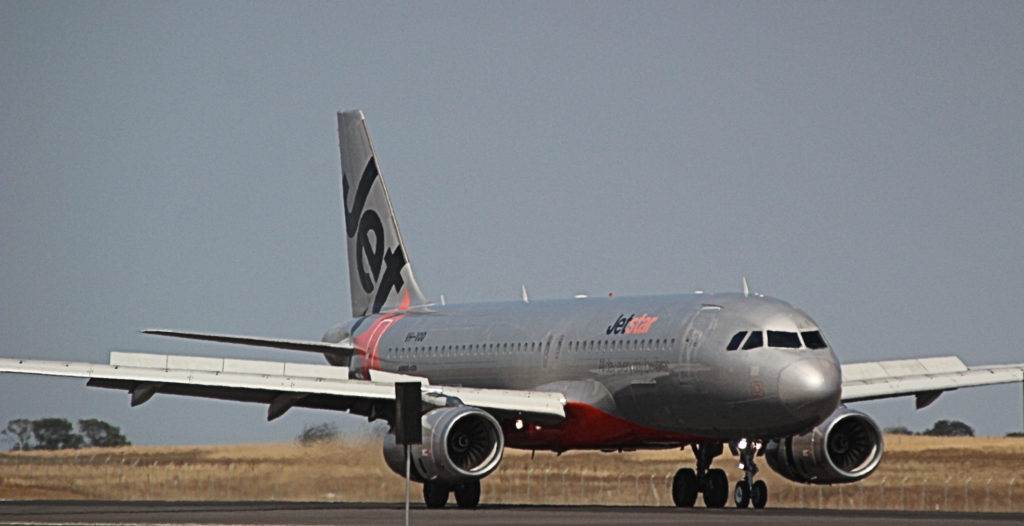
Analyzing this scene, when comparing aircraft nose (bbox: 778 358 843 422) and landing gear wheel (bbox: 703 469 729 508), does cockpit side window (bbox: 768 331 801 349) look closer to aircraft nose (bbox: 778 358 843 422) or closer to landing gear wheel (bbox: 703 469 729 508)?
aircraft nose (bbox: 778 358 843 422)

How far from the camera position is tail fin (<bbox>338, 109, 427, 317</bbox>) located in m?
53.0

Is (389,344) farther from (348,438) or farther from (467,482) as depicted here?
(467,482)

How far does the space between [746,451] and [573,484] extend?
12344 mm

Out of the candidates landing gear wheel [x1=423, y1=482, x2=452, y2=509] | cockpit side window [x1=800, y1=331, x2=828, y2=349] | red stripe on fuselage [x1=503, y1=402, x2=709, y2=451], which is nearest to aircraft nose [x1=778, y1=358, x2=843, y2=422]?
cockpit side window [x1=800, y1=331, x2=828, y2=349]

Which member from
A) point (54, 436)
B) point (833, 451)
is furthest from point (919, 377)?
point (54, 436)

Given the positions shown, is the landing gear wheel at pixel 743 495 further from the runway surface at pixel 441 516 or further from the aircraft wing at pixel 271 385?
the aircraft wing at pixel 271 385

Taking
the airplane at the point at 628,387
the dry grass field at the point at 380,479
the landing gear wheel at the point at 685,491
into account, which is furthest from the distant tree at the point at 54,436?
the landing gear wheel at the point at 685,491

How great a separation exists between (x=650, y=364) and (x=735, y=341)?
7.65 ft

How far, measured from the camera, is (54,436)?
57.8m

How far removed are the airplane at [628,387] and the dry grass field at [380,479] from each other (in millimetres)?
3480

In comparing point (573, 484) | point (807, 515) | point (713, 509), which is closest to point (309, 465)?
point (573, 484)

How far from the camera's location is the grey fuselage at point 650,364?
3688cm

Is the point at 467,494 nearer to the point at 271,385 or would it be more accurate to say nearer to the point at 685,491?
the point at 685,491

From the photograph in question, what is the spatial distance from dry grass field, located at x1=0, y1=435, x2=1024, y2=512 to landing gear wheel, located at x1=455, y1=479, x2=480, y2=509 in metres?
5.67
